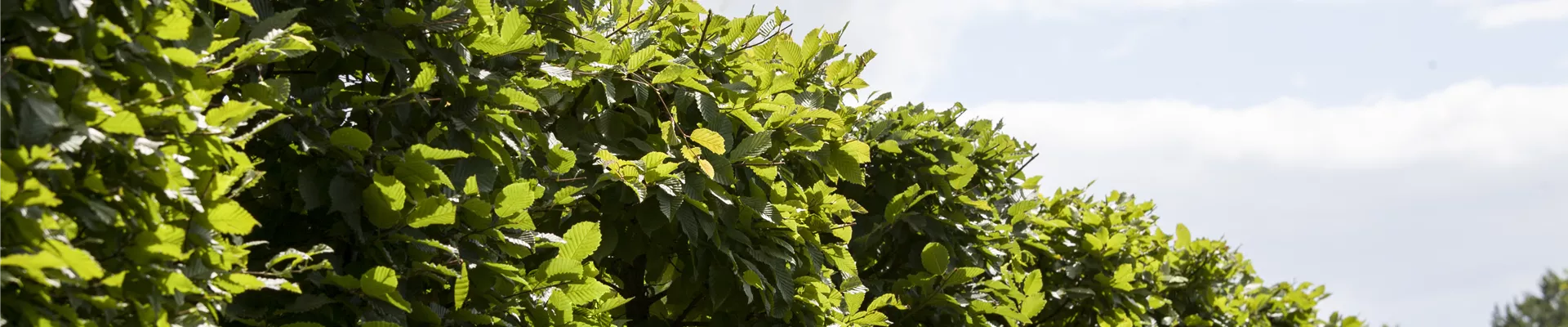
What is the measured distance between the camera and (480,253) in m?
3.38

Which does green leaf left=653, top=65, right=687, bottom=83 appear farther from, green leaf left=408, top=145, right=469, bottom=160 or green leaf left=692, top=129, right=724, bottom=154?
green leaf left=408, top=145, right=469, bottom=160

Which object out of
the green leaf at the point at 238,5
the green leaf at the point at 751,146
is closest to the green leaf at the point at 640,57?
the green leaf at the point at 751,146

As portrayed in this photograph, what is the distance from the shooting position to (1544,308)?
72.1 metres

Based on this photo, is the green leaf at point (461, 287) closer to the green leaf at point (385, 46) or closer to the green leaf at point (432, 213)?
the green leaf at point (432, 213)

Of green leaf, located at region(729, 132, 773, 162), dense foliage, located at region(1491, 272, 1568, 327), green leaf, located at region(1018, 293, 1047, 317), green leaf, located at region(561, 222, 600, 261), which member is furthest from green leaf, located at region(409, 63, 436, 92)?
dense foliage, located at region(1491, 272, 1568, 327)

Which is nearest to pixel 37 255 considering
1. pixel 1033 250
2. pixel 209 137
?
pixel 209 137

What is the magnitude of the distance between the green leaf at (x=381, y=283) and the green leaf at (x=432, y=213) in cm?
16

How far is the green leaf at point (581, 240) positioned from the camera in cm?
356

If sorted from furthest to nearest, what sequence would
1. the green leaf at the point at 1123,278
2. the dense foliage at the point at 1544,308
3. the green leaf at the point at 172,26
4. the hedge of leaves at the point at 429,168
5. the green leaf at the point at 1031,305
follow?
the dense foliage at the point at 1544,308, the green leaf at the point at 1123,278, the green leaf at the point at 1031,305, the green leaf at the point at 172,26, the hedge of leaves at the point at 429,168

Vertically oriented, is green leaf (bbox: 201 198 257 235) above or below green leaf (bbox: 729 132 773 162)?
below

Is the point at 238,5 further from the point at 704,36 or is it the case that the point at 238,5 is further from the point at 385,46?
the point at 704,36

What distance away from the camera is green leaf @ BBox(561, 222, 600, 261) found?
3.56 metres

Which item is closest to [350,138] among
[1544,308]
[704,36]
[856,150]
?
[704,36]

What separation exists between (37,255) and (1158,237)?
898 cm
